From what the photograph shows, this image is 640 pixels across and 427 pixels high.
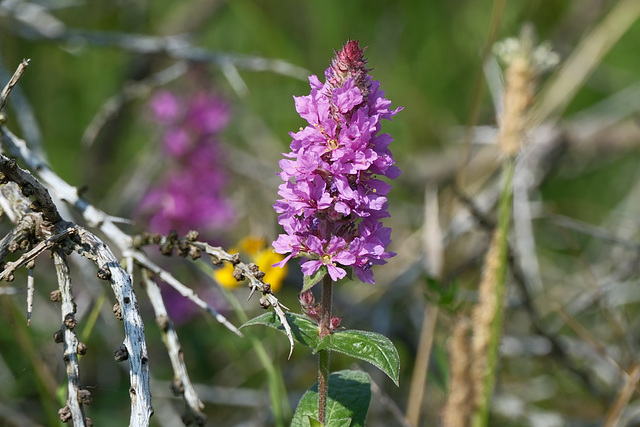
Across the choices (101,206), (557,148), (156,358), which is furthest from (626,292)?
(101,206)

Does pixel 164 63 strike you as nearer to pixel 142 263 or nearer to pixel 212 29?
pixel 212 29

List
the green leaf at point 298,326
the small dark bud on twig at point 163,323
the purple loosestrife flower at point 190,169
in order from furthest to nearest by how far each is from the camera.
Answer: the purple loosestrife flower at point 190,169, the small dark bud on twig at point 163,323, the green leaf at point 298,326

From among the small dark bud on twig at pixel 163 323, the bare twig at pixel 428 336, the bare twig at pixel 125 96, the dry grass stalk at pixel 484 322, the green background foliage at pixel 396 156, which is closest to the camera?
the small dark bud on twig at pixel 163 323

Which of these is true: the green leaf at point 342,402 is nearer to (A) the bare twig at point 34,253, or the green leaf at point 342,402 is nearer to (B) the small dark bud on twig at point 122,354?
(B) the small dark bud on twig at point 122,354

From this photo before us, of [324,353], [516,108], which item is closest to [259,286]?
[324,353]

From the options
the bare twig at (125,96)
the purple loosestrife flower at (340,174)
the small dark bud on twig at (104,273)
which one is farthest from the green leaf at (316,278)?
the bare twig at (125,96)

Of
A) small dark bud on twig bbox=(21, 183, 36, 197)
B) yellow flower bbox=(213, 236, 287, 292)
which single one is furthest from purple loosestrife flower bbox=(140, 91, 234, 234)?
small dark bud on twig bbox=(21, 183, 36, 197)
